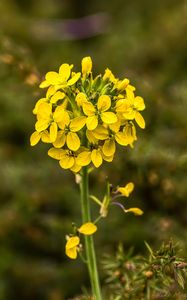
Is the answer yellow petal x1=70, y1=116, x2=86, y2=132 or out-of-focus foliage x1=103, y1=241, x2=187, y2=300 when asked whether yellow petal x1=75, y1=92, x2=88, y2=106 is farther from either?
out-of-focus foliage x1=103, y1=241, x2=187, y2=300

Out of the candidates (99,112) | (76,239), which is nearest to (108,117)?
(99,112)

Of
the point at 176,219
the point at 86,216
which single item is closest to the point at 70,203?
the point at 176,219

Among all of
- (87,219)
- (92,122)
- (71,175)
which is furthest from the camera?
(71,175)

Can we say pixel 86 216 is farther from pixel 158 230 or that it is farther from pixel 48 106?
pixel 158 230

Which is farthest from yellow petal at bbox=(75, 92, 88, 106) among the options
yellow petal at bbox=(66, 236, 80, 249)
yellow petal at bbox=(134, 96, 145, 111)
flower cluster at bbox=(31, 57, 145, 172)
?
yellow petal at bbox=(66, 236, 80, 249)

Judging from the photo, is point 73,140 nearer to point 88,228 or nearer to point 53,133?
point 53,133

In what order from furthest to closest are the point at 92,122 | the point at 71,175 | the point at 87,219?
the point at 71,175 → the point at 87,219 → the point at 92,122

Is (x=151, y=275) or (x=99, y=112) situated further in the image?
(x=151, y=275)

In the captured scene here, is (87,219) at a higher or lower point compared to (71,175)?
lower
